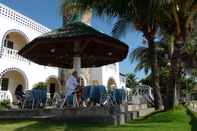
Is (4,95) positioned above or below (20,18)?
below

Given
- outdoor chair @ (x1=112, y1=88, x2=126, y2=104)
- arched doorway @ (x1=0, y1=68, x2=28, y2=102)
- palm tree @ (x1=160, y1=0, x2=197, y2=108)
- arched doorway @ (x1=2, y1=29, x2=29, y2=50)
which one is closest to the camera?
outdoor chair @ (x1=112, y1=88, x2=126, y2=104)

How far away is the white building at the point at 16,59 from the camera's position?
2216 centimetres

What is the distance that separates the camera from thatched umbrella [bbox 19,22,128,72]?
11.3 meters

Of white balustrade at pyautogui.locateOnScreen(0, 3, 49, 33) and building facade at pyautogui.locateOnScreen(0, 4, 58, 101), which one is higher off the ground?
white balustrade at pyautogui.locateOnScreen(0, 3, 49, 33)

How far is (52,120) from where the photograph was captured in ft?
31.9

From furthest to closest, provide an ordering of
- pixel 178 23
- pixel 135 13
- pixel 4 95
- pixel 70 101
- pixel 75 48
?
pixel 4 95 → pixel 178 23 → pixel 135 13 → pixel 75 48 → pixel 70 101

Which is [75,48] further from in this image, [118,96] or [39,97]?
[118,96]

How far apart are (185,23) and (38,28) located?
15052 mm

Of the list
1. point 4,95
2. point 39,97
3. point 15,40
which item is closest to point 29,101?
point 39,97

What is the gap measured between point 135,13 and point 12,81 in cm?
1502

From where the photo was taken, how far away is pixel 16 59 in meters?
23.1

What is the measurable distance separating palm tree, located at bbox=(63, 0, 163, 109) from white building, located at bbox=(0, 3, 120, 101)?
9613mm

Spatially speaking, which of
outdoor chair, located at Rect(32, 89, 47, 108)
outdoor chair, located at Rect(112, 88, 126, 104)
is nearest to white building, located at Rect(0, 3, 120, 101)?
outdoor chair, located at Rect(32, 89, 47, 108)

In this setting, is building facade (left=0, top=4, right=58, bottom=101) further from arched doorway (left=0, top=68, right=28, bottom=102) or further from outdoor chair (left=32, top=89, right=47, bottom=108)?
outdoor chair (left=32, top=89, right=47, bottom=108)
